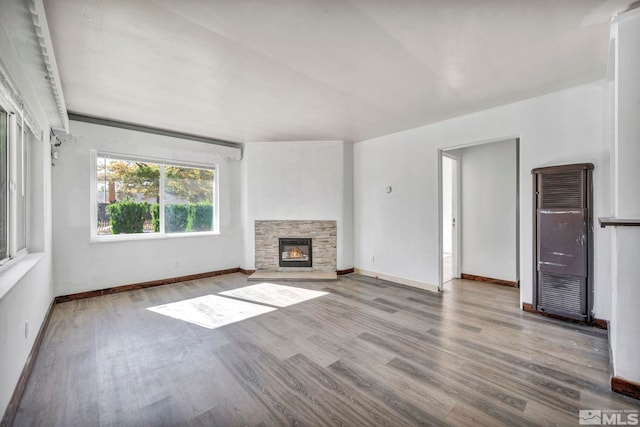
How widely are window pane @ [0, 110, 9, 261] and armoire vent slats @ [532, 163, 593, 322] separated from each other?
4.98m

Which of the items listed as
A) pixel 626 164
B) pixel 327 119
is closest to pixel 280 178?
pixel 327 119

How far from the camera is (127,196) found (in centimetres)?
443

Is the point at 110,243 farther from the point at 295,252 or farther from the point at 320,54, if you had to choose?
the point at 320,54

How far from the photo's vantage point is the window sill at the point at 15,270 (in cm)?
171

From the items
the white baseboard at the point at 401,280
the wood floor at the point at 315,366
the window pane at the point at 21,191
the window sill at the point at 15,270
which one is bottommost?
the wood floor at the point at 315,366

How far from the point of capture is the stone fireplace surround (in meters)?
5.30

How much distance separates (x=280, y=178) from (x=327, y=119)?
1678 millimetres

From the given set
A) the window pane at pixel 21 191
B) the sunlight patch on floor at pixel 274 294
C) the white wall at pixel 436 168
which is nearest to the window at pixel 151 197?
the window pane at pixel 21 191

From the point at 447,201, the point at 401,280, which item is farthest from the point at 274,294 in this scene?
the point at 447,201

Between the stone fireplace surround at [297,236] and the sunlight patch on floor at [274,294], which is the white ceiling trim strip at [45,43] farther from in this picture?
the stone fireplace surround at [297,236]

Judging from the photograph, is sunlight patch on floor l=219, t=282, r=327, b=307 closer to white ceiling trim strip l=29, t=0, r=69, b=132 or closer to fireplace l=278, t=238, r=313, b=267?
fireplace l=278, t=238, r=313, b=267

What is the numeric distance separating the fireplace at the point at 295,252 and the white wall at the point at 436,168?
97 centimetres

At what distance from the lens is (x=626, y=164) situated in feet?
6.31

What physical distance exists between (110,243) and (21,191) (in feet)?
5.49
